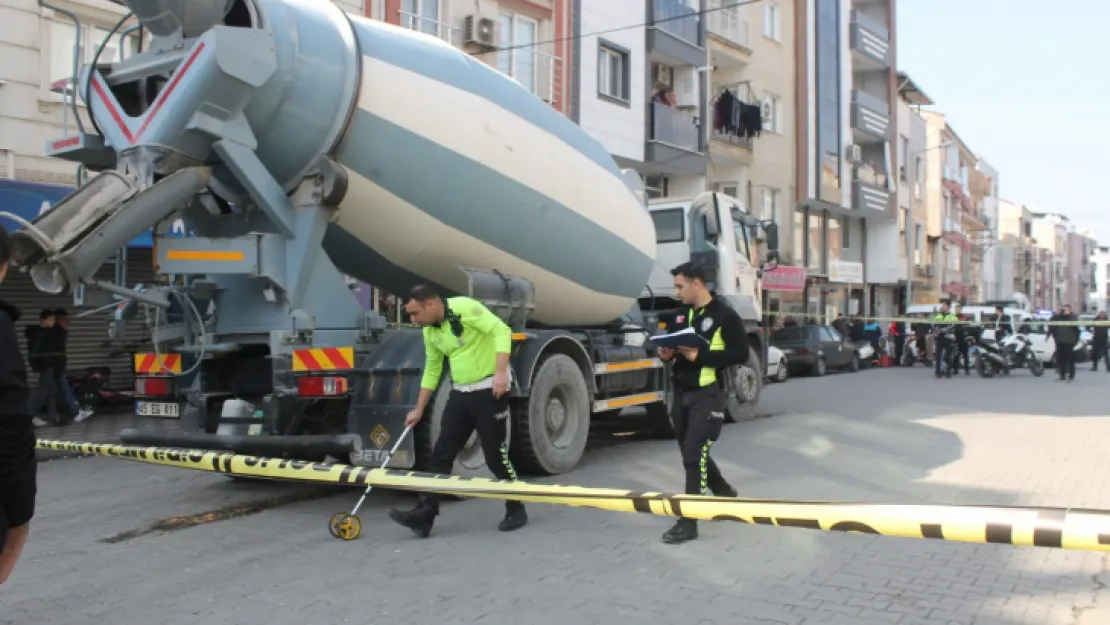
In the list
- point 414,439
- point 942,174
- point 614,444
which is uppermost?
point 942,174

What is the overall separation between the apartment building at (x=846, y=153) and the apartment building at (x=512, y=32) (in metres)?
13.4

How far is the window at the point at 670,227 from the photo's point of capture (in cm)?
1162

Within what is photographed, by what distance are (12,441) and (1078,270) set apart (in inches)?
5349

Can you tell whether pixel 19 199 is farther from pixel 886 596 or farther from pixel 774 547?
pixel 886 596

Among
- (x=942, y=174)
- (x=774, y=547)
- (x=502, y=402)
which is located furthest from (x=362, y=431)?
(x=942, y=174)

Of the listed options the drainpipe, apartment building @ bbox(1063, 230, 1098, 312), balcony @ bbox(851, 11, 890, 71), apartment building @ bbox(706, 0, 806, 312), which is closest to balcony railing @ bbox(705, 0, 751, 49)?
apartment building @ bbox(706, 0, 806, 312)

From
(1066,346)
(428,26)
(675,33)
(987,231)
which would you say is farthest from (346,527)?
(987,231)

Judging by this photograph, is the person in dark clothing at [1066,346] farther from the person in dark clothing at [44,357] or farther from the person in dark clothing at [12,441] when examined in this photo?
the person in dark clothing at [12,441]

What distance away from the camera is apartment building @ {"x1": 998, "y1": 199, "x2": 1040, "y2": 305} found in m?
78.6

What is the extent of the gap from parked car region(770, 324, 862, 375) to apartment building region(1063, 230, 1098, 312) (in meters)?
99.6

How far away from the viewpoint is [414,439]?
6.37 meters

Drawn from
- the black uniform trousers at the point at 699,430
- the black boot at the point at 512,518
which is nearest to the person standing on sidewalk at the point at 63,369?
the black boot at the point at 512,518

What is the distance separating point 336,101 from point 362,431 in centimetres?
232

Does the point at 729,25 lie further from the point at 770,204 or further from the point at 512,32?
the point at 512,32
